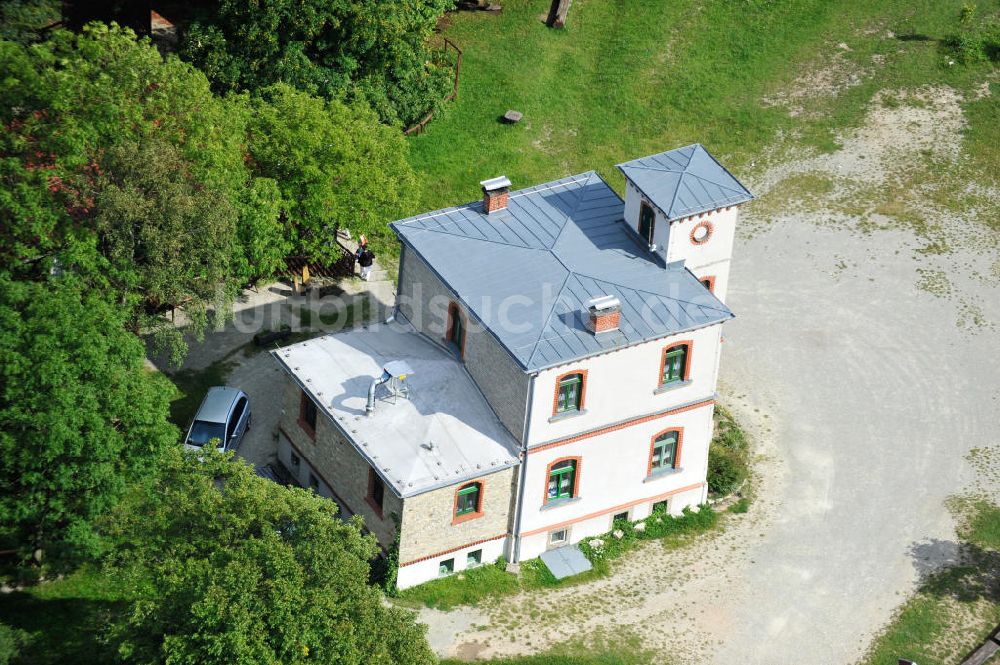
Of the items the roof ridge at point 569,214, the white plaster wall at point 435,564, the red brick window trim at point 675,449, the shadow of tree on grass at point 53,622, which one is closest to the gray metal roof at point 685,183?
the roof ridge at point 569,214

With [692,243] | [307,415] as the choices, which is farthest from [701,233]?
[307,415]

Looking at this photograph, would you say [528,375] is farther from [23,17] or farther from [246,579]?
[23,17]

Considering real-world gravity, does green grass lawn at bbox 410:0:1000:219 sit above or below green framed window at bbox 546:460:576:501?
above

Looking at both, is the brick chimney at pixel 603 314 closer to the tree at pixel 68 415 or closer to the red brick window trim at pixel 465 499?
the red brick window trim at pixel 465 499

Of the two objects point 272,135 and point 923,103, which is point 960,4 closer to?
point 923,103

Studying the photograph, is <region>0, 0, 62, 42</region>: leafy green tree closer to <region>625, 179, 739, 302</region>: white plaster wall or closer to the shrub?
<region>625, 179, 739, 302</region>: white plaster wall

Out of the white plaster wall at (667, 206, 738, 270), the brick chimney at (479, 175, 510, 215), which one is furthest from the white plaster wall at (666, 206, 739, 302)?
the brick chimney at (479, 175, 510, 215)
